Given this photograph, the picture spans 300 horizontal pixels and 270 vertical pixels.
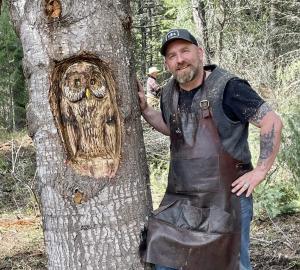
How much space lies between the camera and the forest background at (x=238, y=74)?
6215 mm

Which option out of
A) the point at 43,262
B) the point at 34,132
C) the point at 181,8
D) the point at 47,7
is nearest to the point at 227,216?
Answer: the point at 34,132

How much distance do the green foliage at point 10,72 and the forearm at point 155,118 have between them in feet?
26.4

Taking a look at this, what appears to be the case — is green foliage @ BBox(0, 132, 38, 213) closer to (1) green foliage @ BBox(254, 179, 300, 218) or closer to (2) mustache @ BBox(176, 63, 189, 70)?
(1) green foliage @ BBox(254, 179, 300, 218)

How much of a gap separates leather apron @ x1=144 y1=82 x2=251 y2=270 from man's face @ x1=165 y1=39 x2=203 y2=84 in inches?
5.9

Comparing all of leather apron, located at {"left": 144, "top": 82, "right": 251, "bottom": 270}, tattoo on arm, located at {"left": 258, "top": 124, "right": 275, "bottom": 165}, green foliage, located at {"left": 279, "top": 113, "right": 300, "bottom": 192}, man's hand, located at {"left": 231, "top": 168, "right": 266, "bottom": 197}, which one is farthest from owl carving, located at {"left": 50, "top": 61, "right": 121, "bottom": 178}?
green foliage, located at {"left": 279, "top": 113, "right": 300, "bottom": 192}

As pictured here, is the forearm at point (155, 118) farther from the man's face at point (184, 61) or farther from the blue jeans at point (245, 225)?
the blue jeans at point (245, 225)

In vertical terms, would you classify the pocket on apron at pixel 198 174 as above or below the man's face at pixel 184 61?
below

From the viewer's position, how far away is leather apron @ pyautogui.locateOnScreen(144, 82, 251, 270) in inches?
118

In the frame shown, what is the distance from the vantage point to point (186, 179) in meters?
3.12

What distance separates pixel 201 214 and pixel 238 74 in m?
7.08

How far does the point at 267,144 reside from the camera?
307 cm

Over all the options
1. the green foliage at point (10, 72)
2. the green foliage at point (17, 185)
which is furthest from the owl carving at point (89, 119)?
the green foliage at point (10, 72)

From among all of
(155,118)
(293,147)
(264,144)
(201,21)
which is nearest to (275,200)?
(293,147)

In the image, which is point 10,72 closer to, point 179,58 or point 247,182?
point 179,58
